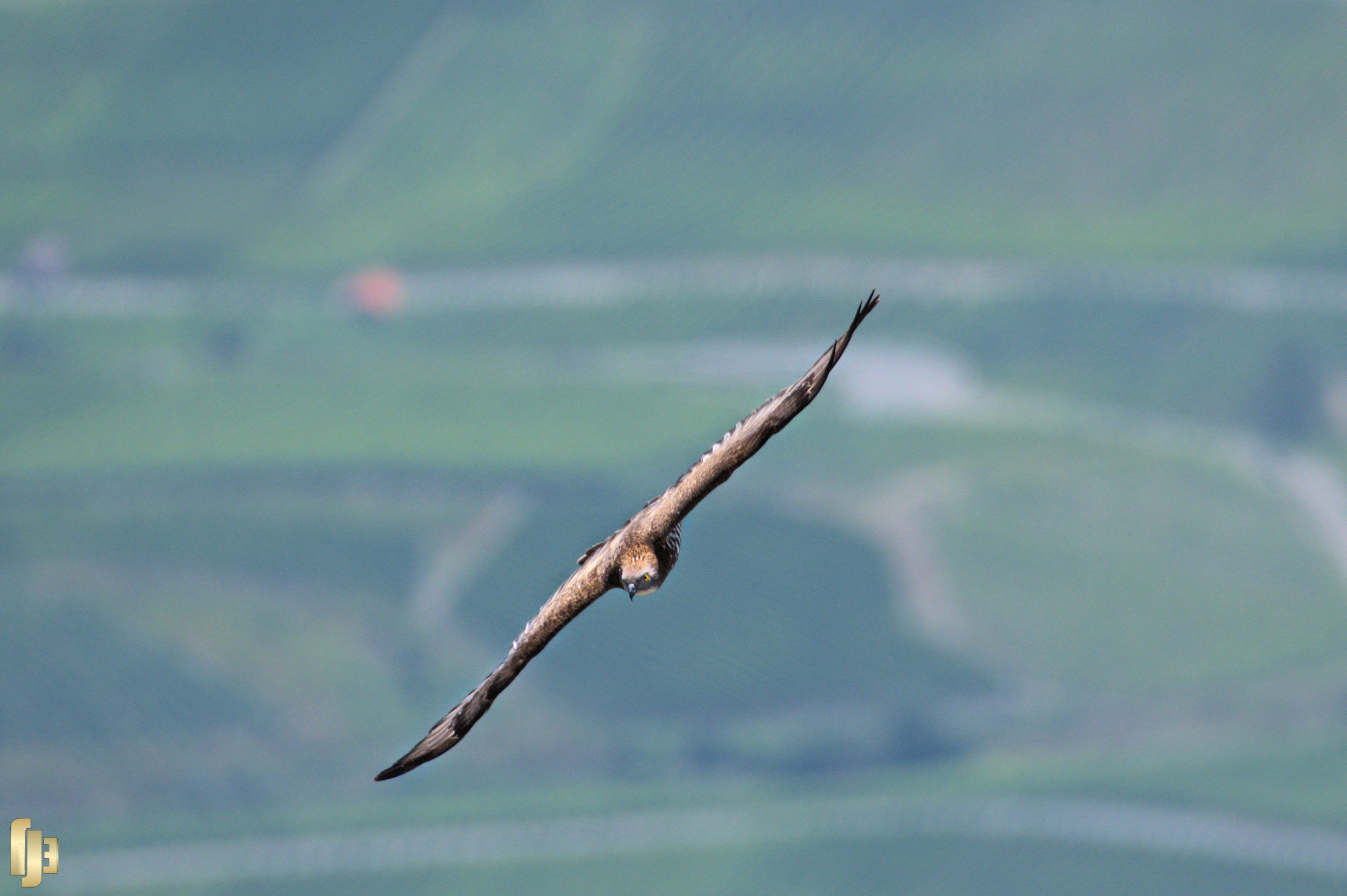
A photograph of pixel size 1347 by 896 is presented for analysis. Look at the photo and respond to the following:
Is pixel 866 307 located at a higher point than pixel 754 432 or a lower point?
higher

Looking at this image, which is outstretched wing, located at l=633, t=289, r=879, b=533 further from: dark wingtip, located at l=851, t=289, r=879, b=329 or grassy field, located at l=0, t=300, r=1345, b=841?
grassy field, located at l=0, t=300, r=1345, b=841

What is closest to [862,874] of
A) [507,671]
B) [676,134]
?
[676,134]

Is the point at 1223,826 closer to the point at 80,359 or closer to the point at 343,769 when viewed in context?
the point at 343,769

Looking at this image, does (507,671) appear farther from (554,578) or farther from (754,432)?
(554,578)

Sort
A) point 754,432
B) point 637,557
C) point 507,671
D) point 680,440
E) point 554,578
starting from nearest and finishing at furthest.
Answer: point 754,432 < point 507,671 < point 637,557 < point 554,578 < point 680,440

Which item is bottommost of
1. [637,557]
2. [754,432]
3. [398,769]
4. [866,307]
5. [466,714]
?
[398,769]

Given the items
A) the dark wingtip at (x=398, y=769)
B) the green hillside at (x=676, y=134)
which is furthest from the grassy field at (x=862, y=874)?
the dark wingtip at (x=398, y=769)
